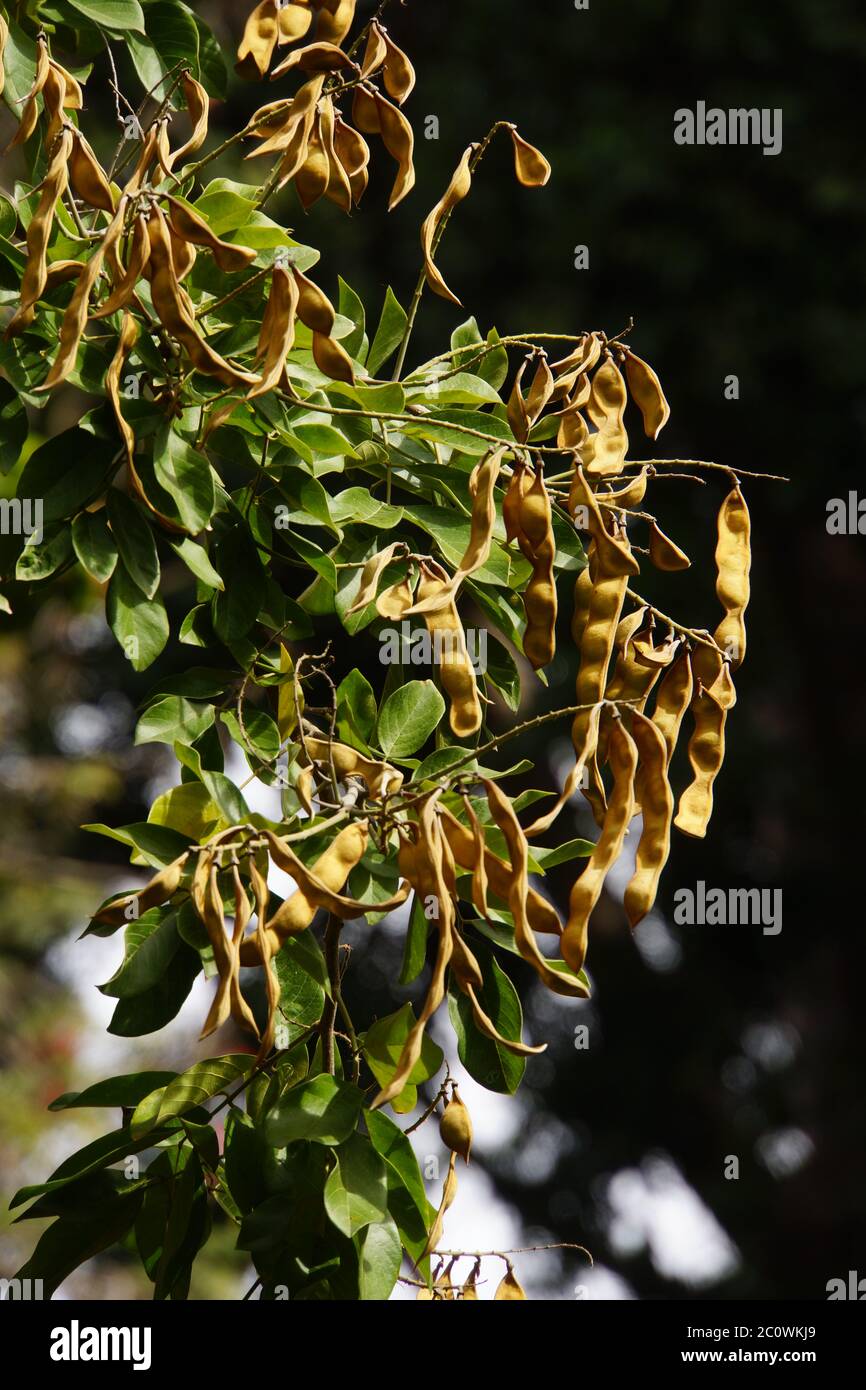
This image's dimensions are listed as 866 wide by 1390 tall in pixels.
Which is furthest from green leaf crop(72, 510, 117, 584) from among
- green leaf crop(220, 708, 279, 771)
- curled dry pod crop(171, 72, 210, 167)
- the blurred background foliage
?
the blurred background foliage

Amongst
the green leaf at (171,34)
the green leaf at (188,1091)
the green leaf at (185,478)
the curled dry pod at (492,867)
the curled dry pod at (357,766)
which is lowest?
the green leaf at (188,1091)

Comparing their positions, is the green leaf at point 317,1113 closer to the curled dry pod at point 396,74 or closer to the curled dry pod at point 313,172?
the curled dry pod at point 313,172

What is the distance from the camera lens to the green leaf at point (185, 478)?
35.8 inches

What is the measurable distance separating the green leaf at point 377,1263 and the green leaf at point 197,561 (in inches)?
14.8

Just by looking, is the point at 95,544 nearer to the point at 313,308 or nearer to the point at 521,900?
the point at 313,308

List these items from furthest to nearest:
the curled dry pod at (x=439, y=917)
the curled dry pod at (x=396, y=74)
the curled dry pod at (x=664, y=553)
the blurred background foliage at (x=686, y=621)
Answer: the blurred background foliage at (x=686, y=621)
the curled dry pod at (x=396, y=74)
the curled dry pod at (x=664, y=553)
the curled dry pod at (x=439, y=917)

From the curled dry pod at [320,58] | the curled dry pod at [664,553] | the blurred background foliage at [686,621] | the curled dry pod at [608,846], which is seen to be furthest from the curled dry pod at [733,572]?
the blurred background foliage at [686,621]

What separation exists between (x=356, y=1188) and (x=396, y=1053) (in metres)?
0.10

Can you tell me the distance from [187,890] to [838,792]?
4068 mm

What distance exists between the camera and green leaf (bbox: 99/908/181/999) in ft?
2.85

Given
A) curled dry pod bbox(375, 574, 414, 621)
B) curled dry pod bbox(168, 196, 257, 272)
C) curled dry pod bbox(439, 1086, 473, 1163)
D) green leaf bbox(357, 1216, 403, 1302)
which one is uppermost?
curled dry pod bbox(168, 196, 257, 272)

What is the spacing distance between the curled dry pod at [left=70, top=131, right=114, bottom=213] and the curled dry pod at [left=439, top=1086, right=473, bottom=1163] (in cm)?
57

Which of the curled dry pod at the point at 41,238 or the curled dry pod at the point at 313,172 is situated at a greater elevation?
the curled dry pod at the point at 313,172

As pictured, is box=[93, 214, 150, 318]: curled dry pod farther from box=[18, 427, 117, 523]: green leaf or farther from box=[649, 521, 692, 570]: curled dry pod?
box=[649, 521, 692, 570]: curled dry pod
